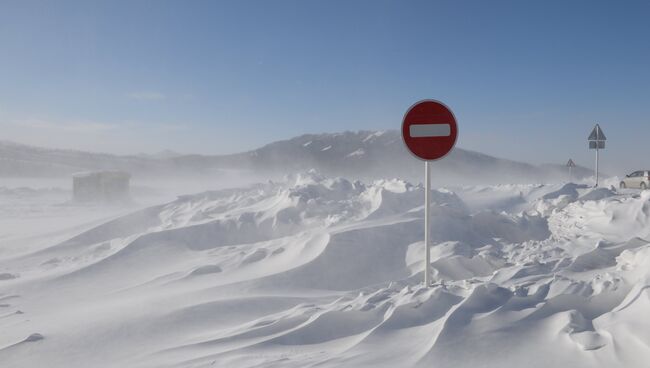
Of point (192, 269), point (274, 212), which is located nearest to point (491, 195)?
point (274, 212)

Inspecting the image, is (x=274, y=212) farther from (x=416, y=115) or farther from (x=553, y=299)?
(x=553, y=299)

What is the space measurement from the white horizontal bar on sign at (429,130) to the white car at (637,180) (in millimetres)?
21446

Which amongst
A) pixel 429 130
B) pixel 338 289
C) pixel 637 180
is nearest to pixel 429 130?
pixel 429 130

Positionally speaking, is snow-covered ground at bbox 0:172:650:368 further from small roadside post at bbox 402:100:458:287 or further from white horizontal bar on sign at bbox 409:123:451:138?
white horizontal bar on sign at bbox 409:123:451:138

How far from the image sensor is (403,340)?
128 inches

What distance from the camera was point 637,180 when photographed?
2230 centimetres

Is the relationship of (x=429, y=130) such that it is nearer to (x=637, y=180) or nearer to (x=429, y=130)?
(x=429, y=130)

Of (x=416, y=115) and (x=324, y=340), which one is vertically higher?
(x=416, y=115)

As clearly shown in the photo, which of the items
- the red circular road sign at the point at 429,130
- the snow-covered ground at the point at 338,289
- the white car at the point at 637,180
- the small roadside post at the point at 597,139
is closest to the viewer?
the snow-covered ground at the point at 338,289

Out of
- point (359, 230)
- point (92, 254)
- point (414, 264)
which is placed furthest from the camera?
point (92, 254)

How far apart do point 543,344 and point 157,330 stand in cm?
296

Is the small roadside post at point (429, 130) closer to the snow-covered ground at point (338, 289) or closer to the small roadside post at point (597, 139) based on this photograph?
the snow-covered ground at point (338, 289)

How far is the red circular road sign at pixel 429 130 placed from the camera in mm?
4227

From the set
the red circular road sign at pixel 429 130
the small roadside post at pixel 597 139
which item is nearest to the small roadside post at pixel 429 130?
the red circular road sign at pixel 429 130
